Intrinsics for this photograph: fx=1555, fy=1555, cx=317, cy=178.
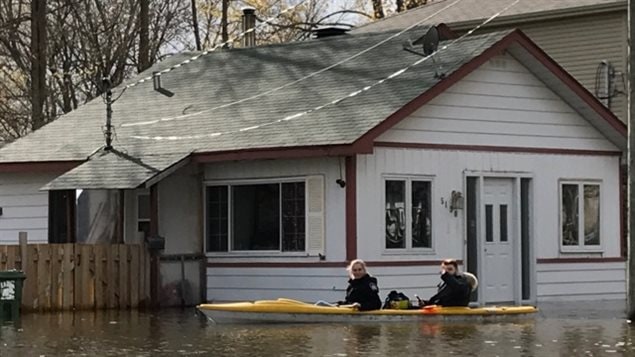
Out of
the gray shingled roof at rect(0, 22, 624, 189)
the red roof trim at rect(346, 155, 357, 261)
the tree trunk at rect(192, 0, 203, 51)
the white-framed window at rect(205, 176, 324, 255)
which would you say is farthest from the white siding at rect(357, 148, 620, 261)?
the tree trunk at rect(192, 0, 203, 51)

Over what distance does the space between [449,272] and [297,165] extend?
16.3ft

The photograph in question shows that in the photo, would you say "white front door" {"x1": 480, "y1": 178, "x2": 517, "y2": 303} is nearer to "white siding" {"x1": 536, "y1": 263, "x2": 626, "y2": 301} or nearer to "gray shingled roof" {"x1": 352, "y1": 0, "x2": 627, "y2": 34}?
"white siding" {"x1": 536, "y1": 263, "x2": 626, "y2": 301}

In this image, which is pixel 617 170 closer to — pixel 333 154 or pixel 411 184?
pixel 411 184

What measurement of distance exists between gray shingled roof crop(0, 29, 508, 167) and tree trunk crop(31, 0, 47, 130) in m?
10.9

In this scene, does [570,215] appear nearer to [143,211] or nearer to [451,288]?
[451,288]

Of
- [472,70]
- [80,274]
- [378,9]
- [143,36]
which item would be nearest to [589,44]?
[472,70]

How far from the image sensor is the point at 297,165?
27125 mm

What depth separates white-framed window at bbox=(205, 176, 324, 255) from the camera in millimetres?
26797

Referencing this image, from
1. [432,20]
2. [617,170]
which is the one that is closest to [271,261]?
[617,170]

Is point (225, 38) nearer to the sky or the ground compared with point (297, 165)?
nearer to the sky

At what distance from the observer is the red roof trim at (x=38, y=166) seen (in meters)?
30.3

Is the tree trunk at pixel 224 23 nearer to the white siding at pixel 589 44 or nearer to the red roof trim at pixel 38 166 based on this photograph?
the white siding at pixel 589 44

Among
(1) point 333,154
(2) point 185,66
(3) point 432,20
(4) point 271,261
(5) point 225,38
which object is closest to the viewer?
(1) point 333,154

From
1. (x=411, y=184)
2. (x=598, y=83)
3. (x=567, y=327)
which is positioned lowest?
(x=567, y=327)
